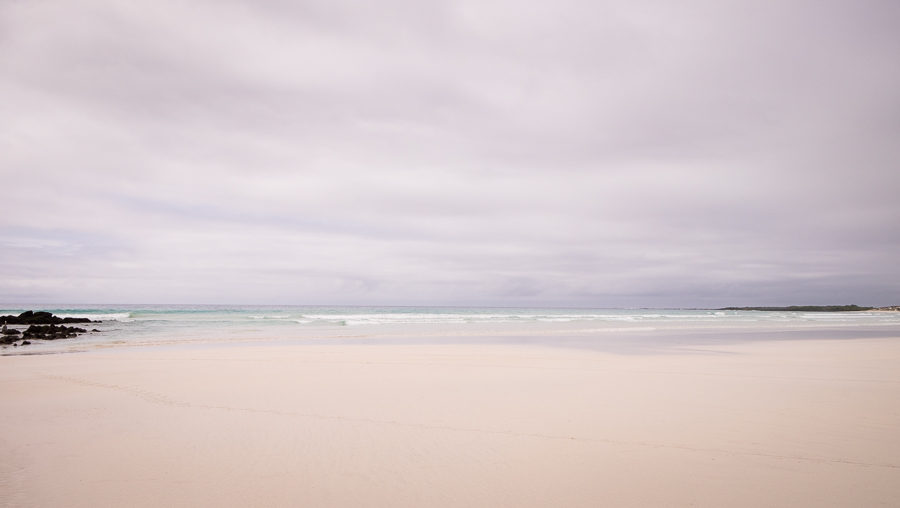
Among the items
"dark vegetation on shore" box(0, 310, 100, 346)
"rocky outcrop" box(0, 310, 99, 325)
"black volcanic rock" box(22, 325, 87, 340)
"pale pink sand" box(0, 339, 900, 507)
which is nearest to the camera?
"pale pink sand" box(0, 339, 900, 507)

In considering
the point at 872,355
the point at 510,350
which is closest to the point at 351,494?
the point at 510,350

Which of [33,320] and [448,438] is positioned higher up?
[33,320]

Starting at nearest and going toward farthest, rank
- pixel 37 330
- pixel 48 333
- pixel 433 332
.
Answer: pixel 48 333 → pixel 37 330 → pixel 433 332

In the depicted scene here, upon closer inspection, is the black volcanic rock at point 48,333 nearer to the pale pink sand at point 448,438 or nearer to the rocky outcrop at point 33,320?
the rocky outcrop at point 33,320

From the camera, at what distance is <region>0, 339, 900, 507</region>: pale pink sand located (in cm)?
440

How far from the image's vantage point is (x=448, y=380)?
1040 cm

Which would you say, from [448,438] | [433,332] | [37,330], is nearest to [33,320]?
[37,330]

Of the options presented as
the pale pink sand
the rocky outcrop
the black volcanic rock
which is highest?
the rocky outcrop

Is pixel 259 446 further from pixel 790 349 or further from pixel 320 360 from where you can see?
pixel 790 349

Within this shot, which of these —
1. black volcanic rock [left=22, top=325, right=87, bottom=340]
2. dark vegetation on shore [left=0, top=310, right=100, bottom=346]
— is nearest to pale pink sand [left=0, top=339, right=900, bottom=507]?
dark vegetation on shore [left=0, top=310, right=100, bottom=346]

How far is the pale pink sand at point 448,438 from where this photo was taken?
4402mm

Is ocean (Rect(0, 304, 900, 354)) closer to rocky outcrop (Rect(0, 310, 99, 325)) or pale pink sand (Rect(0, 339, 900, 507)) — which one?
rocky outcrop (Rect(0, 310, 99, 325))

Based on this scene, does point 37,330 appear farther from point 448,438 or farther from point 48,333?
point 448,438

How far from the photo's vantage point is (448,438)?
19.9ft
